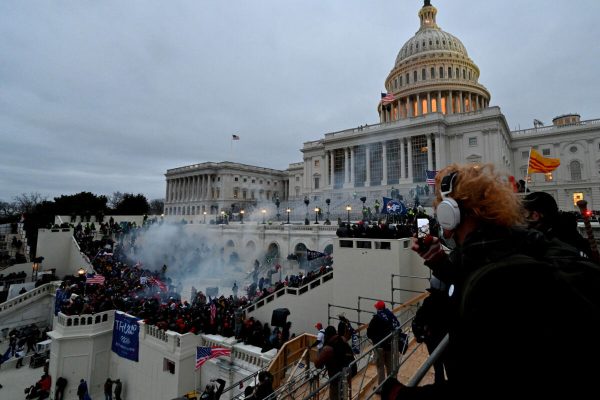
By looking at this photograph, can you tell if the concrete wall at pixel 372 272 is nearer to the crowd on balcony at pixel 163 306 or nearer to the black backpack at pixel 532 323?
the crowd on balcony at pixel 163 306

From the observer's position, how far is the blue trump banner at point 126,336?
1522 cm

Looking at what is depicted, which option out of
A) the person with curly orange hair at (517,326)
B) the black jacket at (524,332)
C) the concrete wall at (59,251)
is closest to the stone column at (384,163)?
the concrete wall at (59,251)

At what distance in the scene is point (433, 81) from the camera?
56.8 m

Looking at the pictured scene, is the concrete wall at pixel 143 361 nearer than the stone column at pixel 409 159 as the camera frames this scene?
Yes

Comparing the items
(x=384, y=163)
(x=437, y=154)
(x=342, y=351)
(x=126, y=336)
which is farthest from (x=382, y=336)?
(x=384, y=163)

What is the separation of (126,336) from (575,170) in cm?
5669

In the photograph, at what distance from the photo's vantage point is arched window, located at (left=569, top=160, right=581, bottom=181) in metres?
44.2

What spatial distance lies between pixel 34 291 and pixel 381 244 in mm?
24985

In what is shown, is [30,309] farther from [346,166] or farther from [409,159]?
[409,159]

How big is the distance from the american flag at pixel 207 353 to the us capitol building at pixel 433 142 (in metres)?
31.1

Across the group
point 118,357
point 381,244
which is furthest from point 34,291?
point 381,244

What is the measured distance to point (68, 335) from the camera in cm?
1554

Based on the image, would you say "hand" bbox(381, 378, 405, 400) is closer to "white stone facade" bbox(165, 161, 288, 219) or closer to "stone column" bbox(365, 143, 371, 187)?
"stone column" bbox(365, 143, 371, 187)

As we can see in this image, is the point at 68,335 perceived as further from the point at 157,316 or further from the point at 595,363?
the point at 595,363
